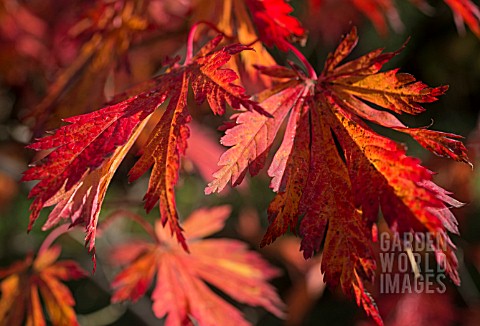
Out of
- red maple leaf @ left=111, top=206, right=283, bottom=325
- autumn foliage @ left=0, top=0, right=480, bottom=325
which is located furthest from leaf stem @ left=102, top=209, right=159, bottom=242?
autumn foliage @ left=0, top=0, right=480, bottom=325

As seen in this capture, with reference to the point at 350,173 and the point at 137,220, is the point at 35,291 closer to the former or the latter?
the point at 137,220

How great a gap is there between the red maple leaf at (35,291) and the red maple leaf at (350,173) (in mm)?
395

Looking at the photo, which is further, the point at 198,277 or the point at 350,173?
the point at 198,277

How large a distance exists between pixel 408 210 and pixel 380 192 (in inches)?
1.2

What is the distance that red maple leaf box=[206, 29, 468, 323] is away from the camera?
448 mm

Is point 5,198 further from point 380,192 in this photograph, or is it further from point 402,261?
point 380,192

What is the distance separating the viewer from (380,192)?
0.45 m

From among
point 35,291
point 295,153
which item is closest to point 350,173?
point 295,153

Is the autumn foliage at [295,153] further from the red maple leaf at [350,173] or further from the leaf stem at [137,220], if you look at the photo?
the leaf stem at [137,220]

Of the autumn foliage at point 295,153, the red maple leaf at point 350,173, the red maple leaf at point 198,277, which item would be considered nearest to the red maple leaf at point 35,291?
the red maple leaf at point 198,277

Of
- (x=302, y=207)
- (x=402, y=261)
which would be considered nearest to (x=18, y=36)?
(x=402, y=261)

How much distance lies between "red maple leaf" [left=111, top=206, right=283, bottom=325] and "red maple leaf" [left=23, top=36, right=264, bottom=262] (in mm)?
274

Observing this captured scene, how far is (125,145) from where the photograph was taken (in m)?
0.52

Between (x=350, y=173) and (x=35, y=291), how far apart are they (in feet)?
1.71
